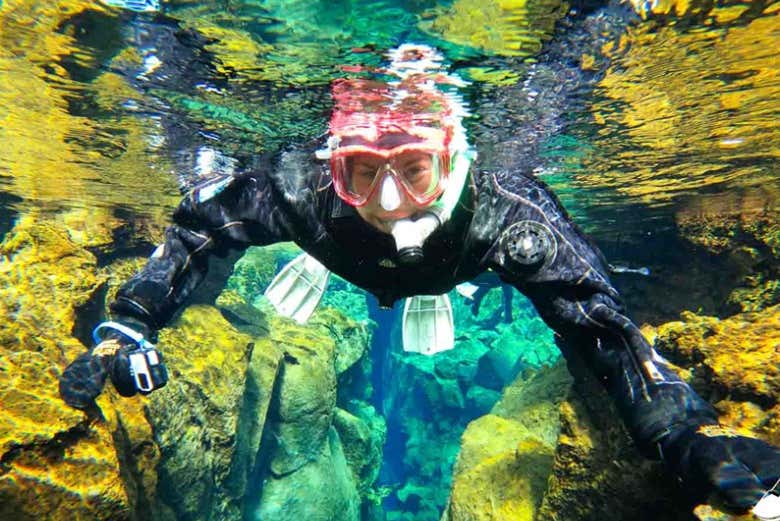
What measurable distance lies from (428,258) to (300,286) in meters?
2.49

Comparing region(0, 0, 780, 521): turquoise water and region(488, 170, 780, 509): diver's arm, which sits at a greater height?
region(0, 0, 780, 521): turquoise water

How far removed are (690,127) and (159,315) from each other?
9.02 meters

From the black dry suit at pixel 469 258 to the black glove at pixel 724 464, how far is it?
0.17m

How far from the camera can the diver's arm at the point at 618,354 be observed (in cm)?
234

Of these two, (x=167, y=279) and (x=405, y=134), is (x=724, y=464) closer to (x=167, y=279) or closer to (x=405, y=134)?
(x=405, y=134)

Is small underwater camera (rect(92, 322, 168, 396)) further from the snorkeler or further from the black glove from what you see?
the black glove

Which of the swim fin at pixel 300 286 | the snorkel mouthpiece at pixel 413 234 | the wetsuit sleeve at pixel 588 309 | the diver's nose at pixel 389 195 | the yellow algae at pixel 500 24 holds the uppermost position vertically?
the yellow algae at pixel 500 24

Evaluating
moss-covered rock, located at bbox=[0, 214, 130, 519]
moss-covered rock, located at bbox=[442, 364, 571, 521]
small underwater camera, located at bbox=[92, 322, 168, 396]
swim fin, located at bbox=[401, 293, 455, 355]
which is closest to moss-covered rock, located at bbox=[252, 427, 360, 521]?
moss-covered rock, located at bbox=[442, 364, 571, 521]

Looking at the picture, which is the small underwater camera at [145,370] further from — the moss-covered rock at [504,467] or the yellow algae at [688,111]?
the yellow algae at [688,111]

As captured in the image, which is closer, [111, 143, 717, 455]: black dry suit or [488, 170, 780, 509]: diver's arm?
[488, 170, 780, 509]: diver's arm

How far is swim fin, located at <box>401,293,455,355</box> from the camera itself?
19.1 feet

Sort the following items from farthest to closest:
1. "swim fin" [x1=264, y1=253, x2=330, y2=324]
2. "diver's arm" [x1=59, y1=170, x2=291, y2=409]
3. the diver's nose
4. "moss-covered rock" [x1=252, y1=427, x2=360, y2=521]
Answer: "moss-covered rock" [x1=252, y1=427, x2=360, y2=521] → "swim fin" [x1=264, y1=253, x2=330, y2=324] → the diver's nose → "diver's arm" [x1=59, y1=170, x2=291, y2=409]

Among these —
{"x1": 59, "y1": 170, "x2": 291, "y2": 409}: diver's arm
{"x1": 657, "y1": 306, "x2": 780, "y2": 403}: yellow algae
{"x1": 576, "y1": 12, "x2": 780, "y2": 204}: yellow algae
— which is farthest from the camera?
{"x1": 576, "y1": 12, "x2": 780, "y2": 204}: yellow algae

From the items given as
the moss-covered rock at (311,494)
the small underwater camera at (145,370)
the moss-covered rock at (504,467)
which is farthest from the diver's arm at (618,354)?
the moss-covered rock at (311,494)
